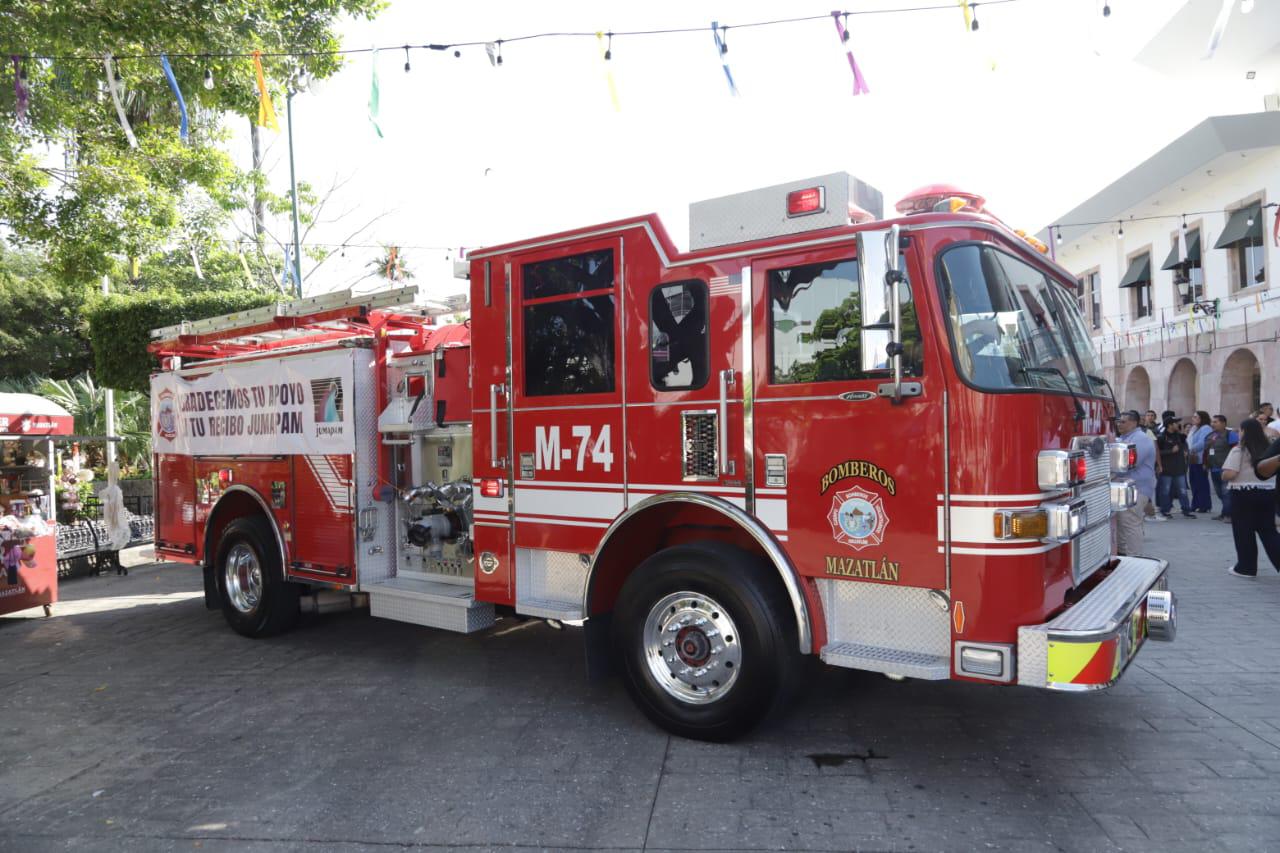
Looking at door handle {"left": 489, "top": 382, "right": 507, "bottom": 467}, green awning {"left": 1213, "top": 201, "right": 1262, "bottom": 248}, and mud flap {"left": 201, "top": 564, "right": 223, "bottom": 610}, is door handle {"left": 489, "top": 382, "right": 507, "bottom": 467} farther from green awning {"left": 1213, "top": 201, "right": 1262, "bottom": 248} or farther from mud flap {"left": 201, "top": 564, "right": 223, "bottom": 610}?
green awning {"left": 1213, "top": 201, "right": 1262, "bottom": 248}

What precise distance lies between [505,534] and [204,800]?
6.68 feet

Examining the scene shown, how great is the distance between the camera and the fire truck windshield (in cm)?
366

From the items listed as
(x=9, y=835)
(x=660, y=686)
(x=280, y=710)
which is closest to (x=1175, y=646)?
(x=660, y=686)

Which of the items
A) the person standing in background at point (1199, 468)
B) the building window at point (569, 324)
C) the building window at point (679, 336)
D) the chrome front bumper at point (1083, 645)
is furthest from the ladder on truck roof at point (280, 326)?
the person standing in background at point (1199, 468)

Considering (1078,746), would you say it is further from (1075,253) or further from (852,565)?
(1075,253)

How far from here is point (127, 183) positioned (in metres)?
10.1

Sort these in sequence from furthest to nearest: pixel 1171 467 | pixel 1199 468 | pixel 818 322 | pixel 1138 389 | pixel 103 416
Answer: pixel 1138 389
pixel 103 416
pixel 1199 468
pixel 1171 467
pixel 818 322

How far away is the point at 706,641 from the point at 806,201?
2264 mm

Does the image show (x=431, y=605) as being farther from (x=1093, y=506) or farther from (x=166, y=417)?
(x=166, y=417)

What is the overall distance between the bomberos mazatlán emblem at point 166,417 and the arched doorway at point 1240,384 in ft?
72.4

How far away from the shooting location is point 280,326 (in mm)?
6668

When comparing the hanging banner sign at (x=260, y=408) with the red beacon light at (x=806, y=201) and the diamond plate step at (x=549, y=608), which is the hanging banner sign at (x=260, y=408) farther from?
the red beacon light at (x=806, y=201)

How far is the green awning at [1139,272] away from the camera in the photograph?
23422 mm

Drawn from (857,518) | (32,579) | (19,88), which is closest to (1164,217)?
(857,518)
